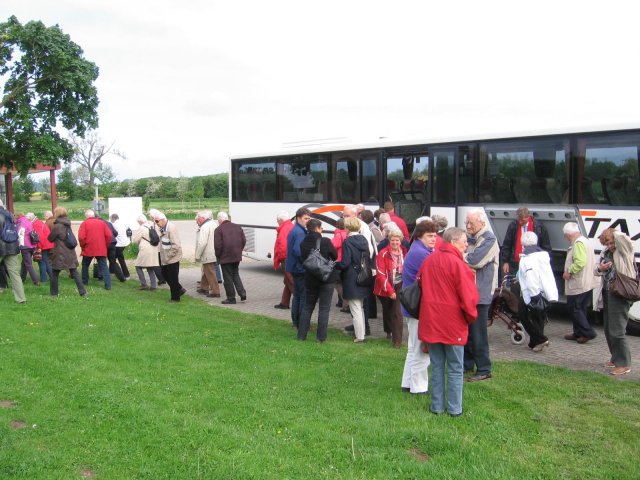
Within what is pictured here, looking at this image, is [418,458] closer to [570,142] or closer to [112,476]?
Answer: [112,476]

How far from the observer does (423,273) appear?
5.87m

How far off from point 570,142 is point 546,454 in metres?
7.03

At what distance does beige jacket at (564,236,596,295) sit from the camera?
9.00m

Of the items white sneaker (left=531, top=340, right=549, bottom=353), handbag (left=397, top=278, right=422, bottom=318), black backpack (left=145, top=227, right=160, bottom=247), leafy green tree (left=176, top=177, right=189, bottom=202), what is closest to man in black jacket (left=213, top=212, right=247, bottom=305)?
black backpack (left=145, top=227, right=160, bottom=247)

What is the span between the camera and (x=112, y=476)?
14.8 feet

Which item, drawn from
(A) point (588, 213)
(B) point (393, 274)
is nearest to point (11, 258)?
(B) point (393, 274)

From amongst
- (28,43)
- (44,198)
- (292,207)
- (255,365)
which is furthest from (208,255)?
(44,198)

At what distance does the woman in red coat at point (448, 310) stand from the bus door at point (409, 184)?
7.15 metres

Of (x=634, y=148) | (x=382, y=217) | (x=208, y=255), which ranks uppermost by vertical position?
(x=634, y=148)

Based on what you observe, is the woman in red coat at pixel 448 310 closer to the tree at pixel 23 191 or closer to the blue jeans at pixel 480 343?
the blue jeans at pixel 480 343

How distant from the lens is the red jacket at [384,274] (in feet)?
27.8

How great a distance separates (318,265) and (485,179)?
4.91m

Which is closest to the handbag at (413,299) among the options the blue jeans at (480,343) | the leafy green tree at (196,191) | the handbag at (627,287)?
the blue jeans at (480,343)

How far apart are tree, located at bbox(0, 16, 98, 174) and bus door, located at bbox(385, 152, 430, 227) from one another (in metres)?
11.3
